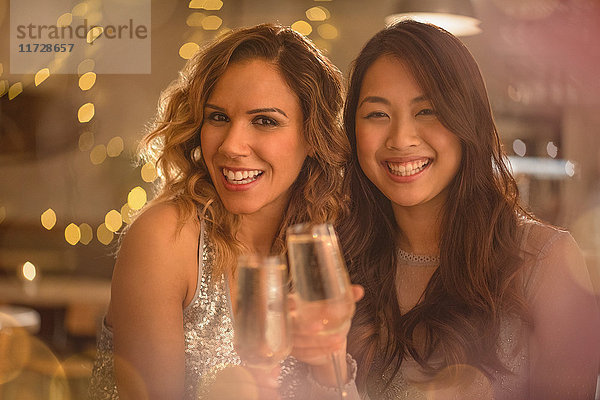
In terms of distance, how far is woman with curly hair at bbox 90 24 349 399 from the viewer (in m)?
1.51

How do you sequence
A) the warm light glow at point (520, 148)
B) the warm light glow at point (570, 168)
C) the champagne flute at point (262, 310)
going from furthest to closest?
the warm light glow at point (570, 168)
the warm light glow at point (520, 148)
the champagne flute at point (262, 310)

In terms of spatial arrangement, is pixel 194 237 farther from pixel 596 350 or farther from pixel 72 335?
pixel 72 335

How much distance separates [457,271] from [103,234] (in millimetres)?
2201

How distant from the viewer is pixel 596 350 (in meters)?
1.61

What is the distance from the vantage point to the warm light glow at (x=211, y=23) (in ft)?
8.77

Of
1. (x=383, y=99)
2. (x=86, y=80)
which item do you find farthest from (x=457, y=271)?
(x=86, y=80)

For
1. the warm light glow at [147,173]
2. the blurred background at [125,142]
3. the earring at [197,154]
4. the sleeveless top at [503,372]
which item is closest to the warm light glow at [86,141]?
the blurred background at [125,142]

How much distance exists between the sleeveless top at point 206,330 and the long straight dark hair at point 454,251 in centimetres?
32

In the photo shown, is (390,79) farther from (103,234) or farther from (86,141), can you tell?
(103,234)

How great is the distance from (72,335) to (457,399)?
A: 7.23 feet

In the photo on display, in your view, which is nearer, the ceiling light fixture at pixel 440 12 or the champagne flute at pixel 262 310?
the champagne flute at pixel 262 310

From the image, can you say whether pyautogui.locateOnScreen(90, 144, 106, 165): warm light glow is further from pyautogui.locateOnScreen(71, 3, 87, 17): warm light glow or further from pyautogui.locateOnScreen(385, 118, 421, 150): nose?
pyautogui.locateOnScreen(385, 118, 421, 150): nose

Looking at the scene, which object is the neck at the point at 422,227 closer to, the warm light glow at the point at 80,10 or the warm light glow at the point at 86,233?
the warm light glow at the point at 80,10

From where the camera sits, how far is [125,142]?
3234 millimetres
